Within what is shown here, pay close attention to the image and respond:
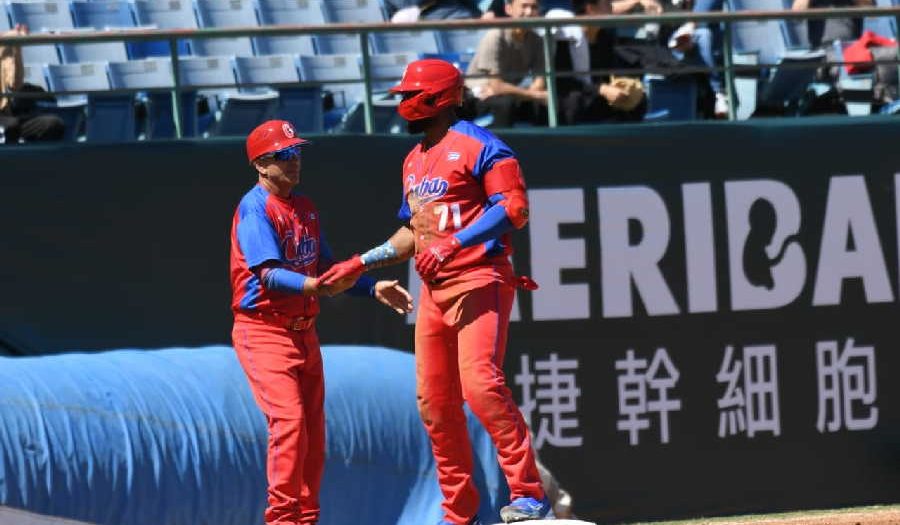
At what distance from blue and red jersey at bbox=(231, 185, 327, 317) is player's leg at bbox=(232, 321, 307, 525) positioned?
101mm

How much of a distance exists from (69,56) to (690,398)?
14.0ft

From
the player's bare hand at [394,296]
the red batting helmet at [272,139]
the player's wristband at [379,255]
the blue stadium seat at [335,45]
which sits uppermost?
the red batting helmet at [272,139]

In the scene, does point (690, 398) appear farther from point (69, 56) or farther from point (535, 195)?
point (69, 56)

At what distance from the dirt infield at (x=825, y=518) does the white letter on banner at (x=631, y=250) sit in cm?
125

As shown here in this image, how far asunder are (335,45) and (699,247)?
270 centimetres

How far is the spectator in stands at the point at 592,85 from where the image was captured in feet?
30.8

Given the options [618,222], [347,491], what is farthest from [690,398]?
A: [347,491]

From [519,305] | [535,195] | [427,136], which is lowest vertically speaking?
[519,305]

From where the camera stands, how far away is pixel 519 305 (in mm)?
9109

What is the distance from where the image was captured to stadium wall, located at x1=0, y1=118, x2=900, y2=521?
340 inches

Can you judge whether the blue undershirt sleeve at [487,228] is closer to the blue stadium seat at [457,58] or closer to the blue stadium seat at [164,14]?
the blue stadium seat at [457,58]

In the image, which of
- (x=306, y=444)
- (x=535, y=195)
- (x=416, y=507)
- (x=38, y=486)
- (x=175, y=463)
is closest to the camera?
(x=306, y=444)

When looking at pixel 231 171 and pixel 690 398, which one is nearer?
pixel 231 171

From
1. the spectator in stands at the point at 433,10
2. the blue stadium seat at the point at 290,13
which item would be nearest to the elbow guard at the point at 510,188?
the spectator in stands at the point at 433,10
